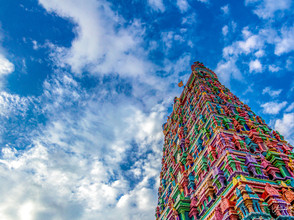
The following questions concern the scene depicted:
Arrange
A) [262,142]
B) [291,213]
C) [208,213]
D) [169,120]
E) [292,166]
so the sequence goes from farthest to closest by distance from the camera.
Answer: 1. [169,120]
2. [262,142]
3. [292,166]
4. [208,213]
5. [291,213]

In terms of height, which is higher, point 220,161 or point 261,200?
point 220,161

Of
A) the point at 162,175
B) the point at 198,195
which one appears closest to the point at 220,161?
the point at 198,195

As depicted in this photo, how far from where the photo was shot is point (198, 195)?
24.4 meters

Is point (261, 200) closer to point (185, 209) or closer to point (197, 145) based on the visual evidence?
point (185, 209)

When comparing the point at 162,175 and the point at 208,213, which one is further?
the point at 162,175

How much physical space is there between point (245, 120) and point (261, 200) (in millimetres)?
17284

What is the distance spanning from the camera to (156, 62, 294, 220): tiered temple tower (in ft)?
54.7

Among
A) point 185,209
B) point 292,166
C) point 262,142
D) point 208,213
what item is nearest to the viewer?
point 208,213

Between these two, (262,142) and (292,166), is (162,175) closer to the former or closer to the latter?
(262,142)

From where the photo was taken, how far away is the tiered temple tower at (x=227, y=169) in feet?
54.7

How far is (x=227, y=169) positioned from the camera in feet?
70.2

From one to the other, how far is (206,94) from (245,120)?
854cm

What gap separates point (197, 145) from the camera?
30844mm

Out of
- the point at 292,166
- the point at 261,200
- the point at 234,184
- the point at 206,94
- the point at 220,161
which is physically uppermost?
the point at 206,94
